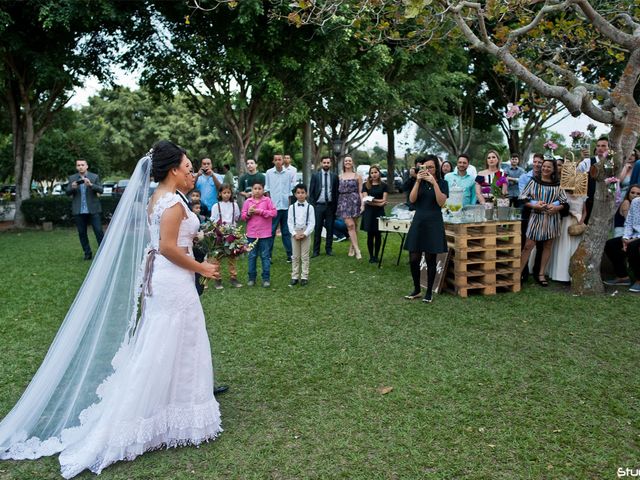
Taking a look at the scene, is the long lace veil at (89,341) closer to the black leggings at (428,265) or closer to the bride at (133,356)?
the bride at (133,356)

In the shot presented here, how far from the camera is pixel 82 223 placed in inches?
424

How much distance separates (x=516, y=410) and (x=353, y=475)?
153cm

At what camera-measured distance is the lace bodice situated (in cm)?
362

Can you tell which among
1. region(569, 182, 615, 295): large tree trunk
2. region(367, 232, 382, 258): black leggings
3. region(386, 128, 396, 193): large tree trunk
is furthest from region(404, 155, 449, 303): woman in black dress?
region(386, 128, 396, 193): large tree trunk

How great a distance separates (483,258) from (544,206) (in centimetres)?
122

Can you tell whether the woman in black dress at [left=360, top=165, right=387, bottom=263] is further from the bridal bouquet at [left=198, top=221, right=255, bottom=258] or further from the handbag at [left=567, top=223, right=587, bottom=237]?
the bridal bouquet at [left=198, top=221, right=255, bottom=258]

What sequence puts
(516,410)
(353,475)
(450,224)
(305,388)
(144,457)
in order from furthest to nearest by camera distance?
(450,224), (305,388), (516,410), (144,457), (353,475)

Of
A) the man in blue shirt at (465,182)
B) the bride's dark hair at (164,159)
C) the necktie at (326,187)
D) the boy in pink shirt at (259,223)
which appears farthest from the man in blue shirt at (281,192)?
the bride's dark hair at (164,159)

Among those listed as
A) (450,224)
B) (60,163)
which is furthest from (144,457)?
(60,163)

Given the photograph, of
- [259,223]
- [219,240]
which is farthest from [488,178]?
[219,240]

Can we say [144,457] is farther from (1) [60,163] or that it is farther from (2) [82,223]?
(1) [60,163]

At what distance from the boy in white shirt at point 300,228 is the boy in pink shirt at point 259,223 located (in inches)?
13.9

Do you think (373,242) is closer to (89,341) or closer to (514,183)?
(514,183)

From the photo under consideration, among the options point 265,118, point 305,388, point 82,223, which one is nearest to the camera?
point 305,388
